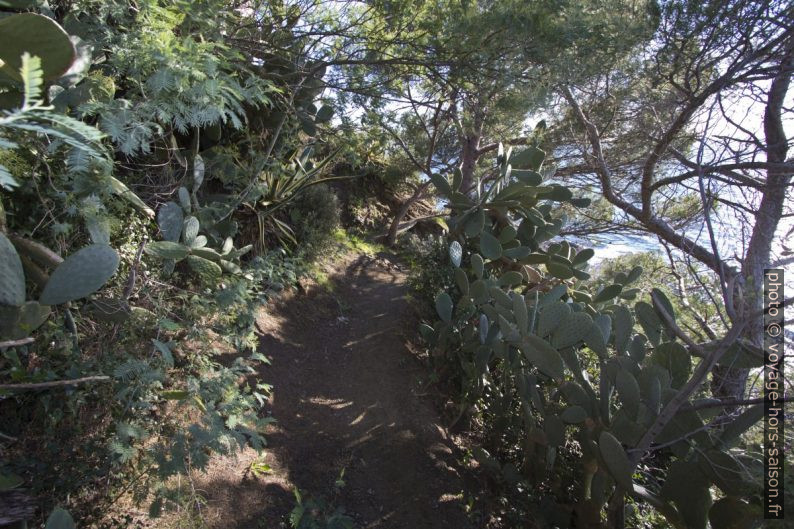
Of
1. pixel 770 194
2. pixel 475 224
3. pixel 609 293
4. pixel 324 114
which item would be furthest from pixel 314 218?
pixel 770 194

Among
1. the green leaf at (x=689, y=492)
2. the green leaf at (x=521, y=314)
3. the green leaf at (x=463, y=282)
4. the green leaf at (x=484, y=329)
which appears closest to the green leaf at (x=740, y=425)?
the green leaf at (x=689, y=492)

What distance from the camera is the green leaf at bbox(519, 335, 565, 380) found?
98.9 inches

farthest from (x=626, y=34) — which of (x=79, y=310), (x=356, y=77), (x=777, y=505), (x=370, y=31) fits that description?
(x=79, y=310)

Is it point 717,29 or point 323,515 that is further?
point 717,29

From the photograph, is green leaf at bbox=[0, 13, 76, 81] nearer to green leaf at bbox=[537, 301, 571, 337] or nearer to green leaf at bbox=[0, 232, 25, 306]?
green leaf at bbox=[0, 232, 25, 306]

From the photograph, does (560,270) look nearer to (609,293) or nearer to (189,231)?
(609,293)

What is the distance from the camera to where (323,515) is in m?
2.65

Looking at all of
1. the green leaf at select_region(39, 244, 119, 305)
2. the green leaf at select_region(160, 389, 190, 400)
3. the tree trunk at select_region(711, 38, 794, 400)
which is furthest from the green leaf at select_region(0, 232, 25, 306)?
the tree trunk at select_region(711, 38, 794, 400)

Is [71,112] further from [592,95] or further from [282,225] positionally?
[592,95]

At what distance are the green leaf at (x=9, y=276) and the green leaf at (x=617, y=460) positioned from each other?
2.70m

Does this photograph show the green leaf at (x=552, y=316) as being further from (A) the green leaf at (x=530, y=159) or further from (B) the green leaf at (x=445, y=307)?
(A) the green leaf at (x=530, y=159)

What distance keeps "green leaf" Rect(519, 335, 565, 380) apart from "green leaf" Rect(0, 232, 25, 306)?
2473 millimetres

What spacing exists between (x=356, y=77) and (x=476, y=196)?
1.89 metres

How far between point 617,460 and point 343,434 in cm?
197
